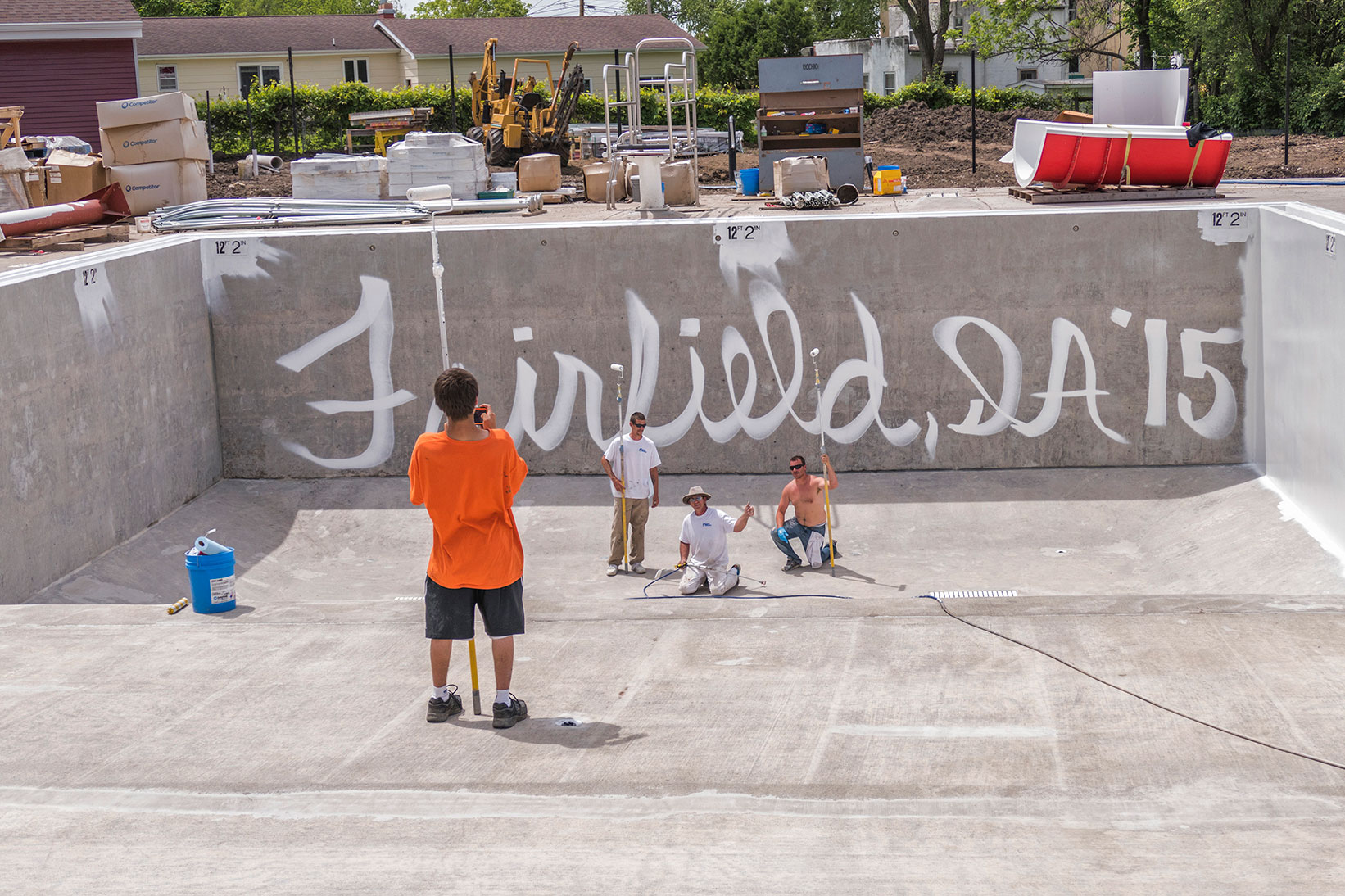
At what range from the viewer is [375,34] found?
54000 mm

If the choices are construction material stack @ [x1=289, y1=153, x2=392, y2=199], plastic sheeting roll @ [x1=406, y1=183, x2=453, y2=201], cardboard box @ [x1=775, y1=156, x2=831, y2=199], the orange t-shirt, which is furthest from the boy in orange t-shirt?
construction material stack @ [x1=289, y1=153, x2=392, y2=199]

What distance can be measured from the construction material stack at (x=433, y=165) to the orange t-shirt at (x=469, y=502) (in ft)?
49.4

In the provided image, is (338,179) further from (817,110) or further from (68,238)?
(817,110)

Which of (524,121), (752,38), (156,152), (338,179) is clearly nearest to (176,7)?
(752,38)

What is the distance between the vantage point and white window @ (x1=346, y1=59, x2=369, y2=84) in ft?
176

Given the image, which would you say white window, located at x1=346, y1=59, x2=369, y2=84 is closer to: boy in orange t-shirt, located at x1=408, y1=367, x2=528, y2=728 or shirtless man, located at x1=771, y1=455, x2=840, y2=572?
shirtless man, located at x1=771, y1=455, x2=840, y2=572

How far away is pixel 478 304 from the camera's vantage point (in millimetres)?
15945

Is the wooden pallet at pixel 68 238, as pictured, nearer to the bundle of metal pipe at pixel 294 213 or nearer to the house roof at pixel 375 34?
the bundle of metal pipe at pixel 294 213

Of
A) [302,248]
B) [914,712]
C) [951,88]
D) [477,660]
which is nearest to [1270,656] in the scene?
[914,712]

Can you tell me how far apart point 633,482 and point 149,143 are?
11.6 meters

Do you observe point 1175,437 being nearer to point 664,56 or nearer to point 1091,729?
point 1091,729

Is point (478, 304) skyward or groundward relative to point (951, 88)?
groundward

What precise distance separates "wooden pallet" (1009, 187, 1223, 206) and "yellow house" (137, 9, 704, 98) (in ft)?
118

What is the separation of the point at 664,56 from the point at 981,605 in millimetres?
48480
